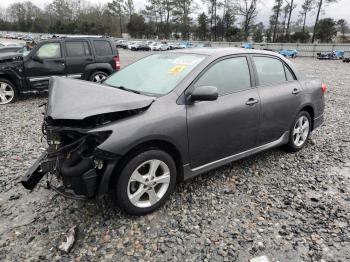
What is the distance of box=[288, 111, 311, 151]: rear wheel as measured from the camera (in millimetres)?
4691

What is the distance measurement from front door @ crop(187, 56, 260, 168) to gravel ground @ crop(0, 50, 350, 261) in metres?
0.49

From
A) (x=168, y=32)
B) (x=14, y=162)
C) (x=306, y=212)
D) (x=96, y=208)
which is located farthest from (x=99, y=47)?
(x=168, y=32)

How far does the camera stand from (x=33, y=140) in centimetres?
550

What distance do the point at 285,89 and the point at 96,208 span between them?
9.86 feet

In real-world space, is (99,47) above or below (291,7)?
below

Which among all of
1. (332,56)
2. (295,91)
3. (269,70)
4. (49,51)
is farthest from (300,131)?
(332,56)

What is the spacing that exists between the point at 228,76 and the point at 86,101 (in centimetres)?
175

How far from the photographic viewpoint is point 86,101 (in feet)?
9.56

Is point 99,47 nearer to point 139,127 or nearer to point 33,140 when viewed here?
point 33,140

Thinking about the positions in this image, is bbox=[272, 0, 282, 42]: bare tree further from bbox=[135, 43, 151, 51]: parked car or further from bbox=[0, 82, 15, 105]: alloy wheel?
bbox=[0, 82, 15, 105]: alloy wheel

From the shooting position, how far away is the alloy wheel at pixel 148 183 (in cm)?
303

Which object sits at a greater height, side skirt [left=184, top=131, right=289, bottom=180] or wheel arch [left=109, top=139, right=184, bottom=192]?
wheel arch [left=109, top=139, right=184, bottom=192]

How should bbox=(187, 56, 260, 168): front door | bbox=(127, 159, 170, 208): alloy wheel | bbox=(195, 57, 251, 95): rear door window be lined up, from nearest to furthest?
bbox=(127, 159, 170, 208): alloy wheel, bbox=(187, 56, 260, 168): front door, bbox=(195, 57, 251, 95): rear door window

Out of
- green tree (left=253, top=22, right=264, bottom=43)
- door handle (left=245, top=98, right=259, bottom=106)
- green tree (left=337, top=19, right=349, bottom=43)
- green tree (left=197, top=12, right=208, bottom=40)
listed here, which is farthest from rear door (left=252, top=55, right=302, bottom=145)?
green tree (left=197, top=12, right=208, bottom=40)
